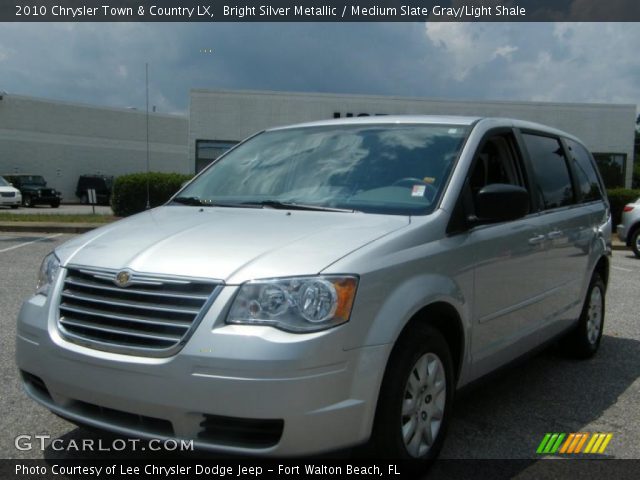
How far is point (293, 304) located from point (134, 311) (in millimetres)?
692

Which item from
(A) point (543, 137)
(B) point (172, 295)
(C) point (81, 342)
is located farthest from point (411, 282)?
(A) point (543, 137)

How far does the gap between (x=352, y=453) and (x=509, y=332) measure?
1.63m

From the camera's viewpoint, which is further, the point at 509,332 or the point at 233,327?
the point at 509,332

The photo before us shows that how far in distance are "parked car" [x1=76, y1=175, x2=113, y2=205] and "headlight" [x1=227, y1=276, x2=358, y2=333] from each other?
1464 inches

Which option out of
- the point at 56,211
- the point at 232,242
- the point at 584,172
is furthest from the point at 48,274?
the point at 56,211

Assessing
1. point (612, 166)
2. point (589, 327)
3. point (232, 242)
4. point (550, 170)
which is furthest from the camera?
point (612, 166)

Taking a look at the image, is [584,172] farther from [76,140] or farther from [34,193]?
[76,140]

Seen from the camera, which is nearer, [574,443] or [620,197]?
[574,443]

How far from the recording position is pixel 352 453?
2.81 m

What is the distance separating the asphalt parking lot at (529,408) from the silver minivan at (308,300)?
0.38 meters

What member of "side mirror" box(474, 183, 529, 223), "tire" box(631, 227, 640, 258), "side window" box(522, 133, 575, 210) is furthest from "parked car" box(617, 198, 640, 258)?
"side mirror" box(474, 183, 529, 223)

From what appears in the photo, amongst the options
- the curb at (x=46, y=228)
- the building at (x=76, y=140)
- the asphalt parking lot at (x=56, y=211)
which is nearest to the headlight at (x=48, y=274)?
the curb at (x=46, y=228)

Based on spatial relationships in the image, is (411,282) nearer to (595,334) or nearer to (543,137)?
(543,137)

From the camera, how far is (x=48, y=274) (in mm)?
3324
